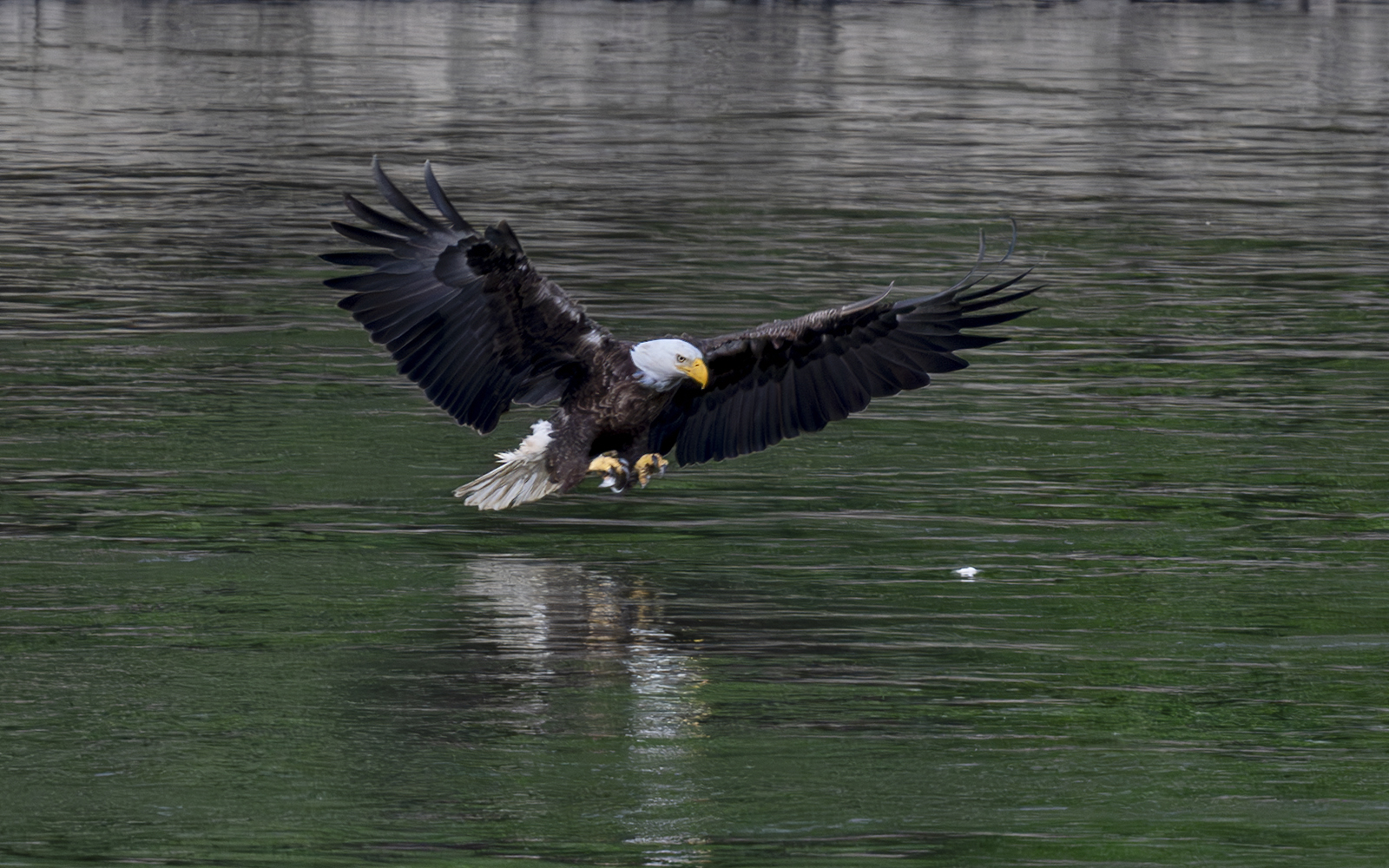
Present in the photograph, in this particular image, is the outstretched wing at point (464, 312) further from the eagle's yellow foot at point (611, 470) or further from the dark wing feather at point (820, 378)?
the dark wing feather at point (820, 378)

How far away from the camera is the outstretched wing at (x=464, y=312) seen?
27.6 ft

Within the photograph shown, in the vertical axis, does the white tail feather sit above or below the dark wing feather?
below

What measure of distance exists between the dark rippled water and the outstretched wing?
21.4 inches

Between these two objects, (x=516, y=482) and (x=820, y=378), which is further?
(x=820, y=378)

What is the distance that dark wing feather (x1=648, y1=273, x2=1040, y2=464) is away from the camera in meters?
9.48

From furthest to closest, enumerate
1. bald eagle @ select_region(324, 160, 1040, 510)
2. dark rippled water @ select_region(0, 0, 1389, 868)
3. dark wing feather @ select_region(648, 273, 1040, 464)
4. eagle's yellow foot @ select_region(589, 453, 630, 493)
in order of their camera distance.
Result: 1. dark wing feather @ select_region(648, 273, 1040, 464)
2. eagle's yellow foot @ select_region(589, 453, 630, 493)
3. bald eagle @ select_region(324, 160, 1040, 510)
4. dark rippled water @ select_region(0, 0, 1389, 868)

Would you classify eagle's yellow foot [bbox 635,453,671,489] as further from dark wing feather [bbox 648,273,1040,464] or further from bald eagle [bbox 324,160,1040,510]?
dark wing feather [bbox 648,273,1040,464]

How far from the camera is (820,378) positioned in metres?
9.54

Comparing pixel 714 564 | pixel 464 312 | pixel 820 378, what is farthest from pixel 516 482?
pixel 820 378

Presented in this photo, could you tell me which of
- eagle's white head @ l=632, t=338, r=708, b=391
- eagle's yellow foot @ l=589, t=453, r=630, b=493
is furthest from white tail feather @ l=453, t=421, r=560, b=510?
eagle's white head @ l=632, t=338, r=708, b=391

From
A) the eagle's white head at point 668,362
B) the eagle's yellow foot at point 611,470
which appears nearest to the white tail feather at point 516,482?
the eagle's yellow foot at point 611,470

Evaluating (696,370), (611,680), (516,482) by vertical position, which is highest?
(696,370)

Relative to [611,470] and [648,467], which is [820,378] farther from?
[611,470]

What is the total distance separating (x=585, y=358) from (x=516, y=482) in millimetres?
561
